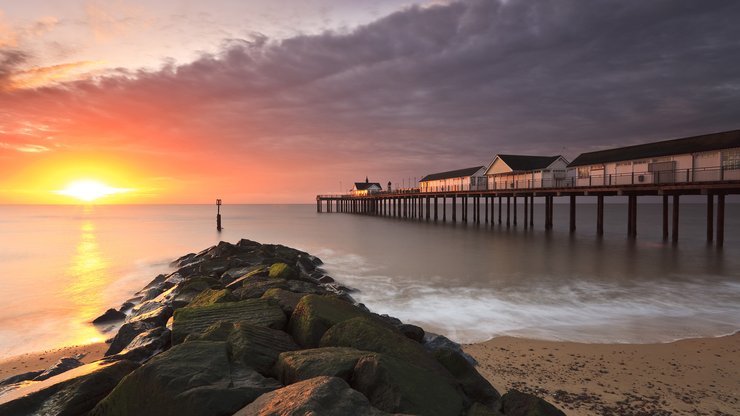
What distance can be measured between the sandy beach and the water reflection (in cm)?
1023

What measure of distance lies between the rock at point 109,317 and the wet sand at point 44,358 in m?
2.36

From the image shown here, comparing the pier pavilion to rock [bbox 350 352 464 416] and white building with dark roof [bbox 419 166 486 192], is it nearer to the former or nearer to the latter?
white building with dark roof [bbox 419 166 486 192]

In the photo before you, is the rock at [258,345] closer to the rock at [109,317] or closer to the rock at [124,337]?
the rock at [124,337]

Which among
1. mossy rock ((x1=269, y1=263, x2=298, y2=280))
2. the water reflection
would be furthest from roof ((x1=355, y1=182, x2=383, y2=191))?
mossy rock ((x1=269, y1=263, x2=298, y2=280))

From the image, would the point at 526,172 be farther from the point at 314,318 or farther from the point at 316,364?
the point at 316,364

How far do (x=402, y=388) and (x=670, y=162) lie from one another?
3359cm

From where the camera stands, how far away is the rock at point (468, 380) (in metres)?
5.43

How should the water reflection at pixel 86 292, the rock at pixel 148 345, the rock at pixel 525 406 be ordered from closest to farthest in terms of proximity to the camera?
1. the rock at pixel 525 406
2. the rock at pixel 148 345
3. the water reflection at pixel 86 292

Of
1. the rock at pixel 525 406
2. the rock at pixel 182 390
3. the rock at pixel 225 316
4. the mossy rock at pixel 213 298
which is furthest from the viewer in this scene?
the mossy rock at pixel 213 298

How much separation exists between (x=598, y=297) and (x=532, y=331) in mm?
6052

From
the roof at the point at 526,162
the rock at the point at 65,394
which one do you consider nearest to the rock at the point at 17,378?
the rock at the point at 65,394

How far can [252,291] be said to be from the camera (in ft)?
31.9

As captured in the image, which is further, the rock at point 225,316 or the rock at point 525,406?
the rock at point 225,316

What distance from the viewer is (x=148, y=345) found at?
6.97 meters
